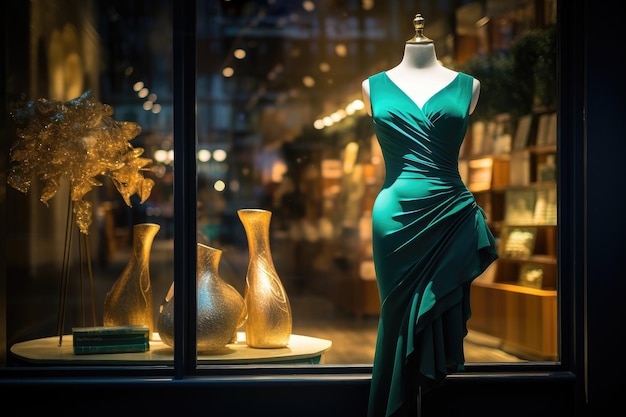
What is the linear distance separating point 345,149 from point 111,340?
Result: 2304 millimetres

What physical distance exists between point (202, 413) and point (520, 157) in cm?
281

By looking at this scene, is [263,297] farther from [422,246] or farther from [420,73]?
[420,73]

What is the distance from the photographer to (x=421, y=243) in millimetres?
3174

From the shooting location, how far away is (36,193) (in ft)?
12.8

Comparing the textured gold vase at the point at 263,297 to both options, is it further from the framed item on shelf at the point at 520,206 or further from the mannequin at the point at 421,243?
the framed item on shelf at the point at 520,206

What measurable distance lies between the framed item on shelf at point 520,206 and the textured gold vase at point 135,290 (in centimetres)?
242

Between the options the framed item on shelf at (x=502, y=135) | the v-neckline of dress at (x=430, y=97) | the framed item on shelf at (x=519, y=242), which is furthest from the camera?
the framed item on shelf at (x=502, y=135)

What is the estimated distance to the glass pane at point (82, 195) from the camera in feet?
12.5

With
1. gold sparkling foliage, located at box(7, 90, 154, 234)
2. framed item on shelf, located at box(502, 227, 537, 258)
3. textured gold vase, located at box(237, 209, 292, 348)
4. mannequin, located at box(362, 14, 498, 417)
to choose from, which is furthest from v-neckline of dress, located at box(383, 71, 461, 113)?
framed item on shelf, located at box(502, 227, 537, 258)

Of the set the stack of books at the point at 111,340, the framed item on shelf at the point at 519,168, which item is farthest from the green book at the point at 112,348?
the framed item on shelf at the point at 519,168

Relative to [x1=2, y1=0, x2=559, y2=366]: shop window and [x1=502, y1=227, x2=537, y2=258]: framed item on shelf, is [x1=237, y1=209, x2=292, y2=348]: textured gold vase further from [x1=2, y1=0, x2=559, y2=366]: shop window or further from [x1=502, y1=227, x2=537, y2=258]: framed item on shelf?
[x1=502, y1=227, x2=537, y2=258]: framed item on shelf

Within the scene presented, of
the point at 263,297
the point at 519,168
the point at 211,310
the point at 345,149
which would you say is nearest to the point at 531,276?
the point at 519,168

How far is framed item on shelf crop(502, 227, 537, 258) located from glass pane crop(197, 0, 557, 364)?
14 mm

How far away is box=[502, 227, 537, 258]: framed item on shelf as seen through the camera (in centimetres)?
510
